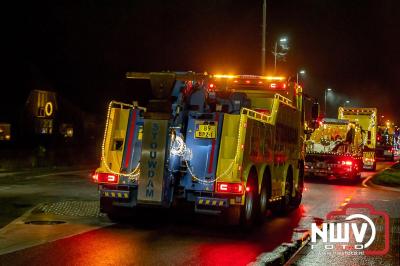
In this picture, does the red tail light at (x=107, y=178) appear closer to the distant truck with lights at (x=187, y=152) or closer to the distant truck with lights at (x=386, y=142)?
the distant truck with lights at (x=187, y=152)

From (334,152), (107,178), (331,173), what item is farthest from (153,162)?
(334,152)

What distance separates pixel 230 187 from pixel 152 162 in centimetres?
142

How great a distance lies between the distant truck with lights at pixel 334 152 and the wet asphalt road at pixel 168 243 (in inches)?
425

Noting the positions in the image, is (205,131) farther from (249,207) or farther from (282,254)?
(282,254)

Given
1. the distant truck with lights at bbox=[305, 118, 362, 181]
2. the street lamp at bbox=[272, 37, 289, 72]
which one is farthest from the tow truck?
the distant truck with lights at bbox=[305, 118, 362, 181]

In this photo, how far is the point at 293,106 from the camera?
15.2 metres

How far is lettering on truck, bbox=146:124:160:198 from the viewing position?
10.6m

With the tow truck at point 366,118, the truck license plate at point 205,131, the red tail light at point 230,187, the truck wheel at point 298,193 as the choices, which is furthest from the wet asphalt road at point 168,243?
the tow truck at point 366,118

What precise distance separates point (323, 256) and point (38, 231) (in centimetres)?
488

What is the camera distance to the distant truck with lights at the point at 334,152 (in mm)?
25953

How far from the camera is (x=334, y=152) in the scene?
87.1 ft

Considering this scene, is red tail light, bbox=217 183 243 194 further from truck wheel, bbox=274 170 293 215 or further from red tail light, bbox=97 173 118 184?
truck wheel, bbox=274 170 293 215

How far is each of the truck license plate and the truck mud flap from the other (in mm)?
788

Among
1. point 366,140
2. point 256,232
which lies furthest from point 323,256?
point 366,140
